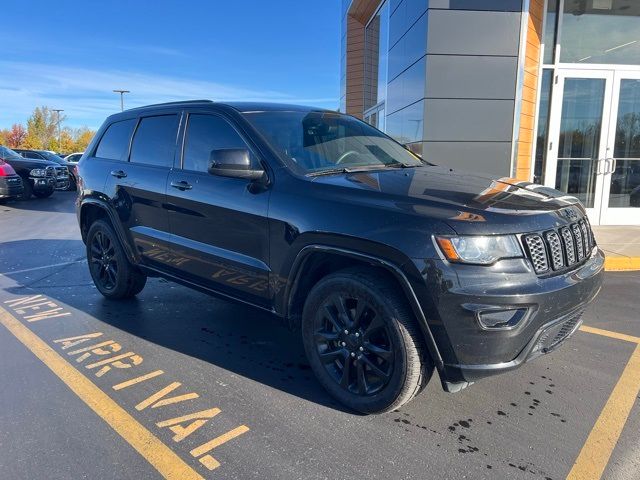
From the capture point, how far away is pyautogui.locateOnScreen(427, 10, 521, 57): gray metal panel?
8.09m

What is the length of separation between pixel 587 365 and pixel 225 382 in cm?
258

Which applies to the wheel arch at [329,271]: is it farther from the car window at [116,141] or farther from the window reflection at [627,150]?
the window reflection at [627,150]

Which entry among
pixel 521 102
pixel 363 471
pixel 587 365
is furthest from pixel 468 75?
pixel 363 471

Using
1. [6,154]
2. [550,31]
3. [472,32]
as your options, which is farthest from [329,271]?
[6,154]

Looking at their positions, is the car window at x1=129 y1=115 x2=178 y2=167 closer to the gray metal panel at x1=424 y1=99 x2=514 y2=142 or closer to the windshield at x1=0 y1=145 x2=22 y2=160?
the gray metal panel at x1=424 y1=99 x2=514 y2=142

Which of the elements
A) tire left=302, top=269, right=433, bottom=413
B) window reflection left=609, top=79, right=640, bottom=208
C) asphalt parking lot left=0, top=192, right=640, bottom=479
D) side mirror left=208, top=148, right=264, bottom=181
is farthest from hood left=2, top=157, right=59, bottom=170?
window reflection left=609, top=79, right=640, bottom=208

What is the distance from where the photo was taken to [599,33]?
8.90m

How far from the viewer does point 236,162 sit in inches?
125

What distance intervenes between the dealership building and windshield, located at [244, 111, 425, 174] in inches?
182

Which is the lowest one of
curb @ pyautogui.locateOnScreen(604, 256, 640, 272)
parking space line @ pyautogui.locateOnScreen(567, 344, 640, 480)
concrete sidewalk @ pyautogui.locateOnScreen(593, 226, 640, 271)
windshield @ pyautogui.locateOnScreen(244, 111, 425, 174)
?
parking space line @ pyautogui.locateOnScreen(567, 344, 640, 480)

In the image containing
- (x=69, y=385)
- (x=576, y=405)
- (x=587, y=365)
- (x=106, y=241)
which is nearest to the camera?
(x=576, y=405)

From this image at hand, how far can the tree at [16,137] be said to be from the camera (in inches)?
3088

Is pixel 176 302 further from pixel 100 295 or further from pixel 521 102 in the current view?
pixel 521 102

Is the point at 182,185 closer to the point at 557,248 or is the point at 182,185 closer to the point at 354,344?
the point at 354,344
